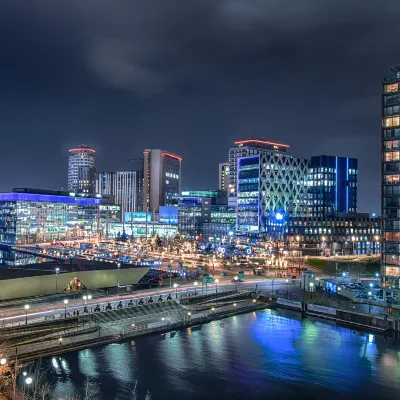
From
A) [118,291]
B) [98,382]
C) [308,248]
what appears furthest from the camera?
[308,248]

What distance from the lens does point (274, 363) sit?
159 feet

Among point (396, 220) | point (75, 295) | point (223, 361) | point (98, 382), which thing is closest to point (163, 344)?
point (223, 361)

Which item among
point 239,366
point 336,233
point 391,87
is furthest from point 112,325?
point 336,233

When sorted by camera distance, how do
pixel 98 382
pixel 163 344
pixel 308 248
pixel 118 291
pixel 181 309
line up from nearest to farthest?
pixel 98 382 → pixel 163 344 → pixel 181 309 → pixel 118 291 → pixel 308 248

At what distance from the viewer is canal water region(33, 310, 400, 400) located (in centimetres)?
4184

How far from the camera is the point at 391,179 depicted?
8050 centimetres

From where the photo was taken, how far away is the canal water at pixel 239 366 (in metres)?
41.8

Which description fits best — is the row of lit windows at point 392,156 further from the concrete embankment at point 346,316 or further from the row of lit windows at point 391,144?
the concrete embankment at point 346,316

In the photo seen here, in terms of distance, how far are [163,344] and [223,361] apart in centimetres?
862

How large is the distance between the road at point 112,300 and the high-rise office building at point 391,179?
17.7 metres

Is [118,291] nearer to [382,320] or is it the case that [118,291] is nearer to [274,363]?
[274,363]

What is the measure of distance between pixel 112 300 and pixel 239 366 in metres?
24.4

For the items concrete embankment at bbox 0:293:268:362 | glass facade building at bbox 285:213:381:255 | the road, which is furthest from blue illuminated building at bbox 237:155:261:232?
concrete embankment at bbox 0:293:268:362

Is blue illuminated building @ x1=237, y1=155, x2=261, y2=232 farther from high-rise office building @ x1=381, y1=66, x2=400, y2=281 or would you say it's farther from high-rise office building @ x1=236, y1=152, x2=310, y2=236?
high-rise office building @ x1=381, y1=66, x2=400, y2=281
